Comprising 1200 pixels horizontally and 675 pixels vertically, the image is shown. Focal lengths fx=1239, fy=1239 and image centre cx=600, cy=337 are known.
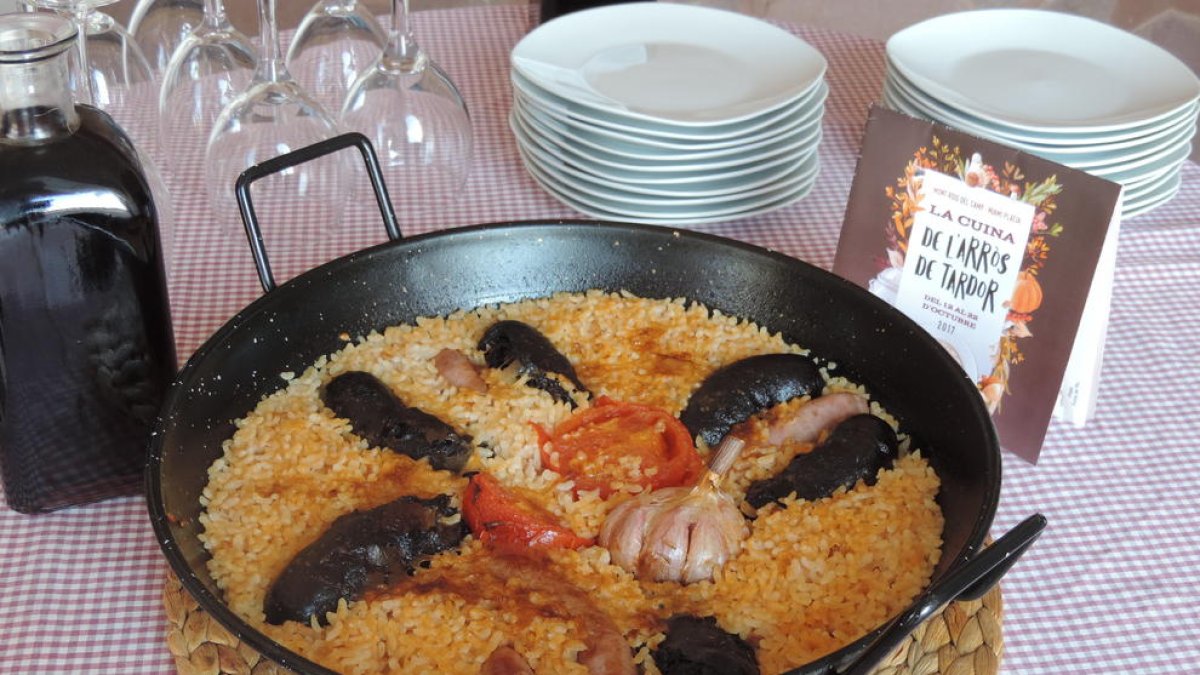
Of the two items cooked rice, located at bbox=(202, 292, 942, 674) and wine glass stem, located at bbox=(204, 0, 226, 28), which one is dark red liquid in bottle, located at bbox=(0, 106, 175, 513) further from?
wine glass stem, located at bbox=(204, 0, 226, 28)

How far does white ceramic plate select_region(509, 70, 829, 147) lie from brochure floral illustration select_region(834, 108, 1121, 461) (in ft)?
1.21

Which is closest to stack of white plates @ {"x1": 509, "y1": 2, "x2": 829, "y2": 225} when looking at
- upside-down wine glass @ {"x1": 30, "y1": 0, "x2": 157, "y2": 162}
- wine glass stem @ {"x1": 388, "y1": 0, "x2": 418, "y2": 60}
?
wine glass stem @ {"x1": 388, "y1": 0, "x2": 418, "y2": 60}

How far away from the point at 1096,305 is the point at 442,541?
40.3 inches

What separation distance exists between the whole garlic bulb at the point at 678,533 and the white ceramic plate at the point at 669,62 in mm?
929

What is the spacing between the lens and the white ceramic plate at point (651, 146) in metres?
2.36

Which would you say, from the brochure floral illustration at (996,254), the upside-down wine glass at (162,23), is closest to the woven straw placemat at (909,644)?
the brochure floral illustration at (996,254)

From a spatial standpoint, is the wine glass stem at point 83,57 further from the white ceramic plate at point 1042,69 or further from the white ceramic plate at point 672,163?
the white ceramic plate at point 1042,69

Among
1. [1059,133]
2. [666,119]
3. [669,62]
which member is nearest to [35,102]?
[666,119]

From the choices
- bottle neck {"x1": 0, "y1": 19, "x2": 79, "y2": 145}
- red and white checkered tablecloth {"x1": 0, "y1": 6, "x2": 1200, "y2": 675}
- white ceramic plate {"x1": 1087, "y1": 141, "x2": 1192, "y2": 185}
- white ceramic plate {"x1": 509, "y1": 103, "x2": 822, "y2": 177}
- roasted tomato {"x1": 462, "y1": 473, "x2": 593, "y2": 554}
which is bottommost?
red and white checkered tablecloth {"x1": 0, "y1": 6, "x2": 1200, "y2": 675}

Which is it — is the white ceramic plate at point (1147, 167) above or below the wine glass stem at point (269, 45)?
below

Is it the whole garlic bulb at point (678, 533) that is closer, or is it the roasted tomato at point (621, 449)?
the whole garlic bulb at point (678, 533)

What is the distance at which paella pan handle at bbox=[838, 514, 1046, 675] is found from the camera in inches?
47.4

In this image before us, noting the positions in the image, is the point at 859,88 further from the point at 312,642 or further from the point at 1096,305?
the point at 312,642

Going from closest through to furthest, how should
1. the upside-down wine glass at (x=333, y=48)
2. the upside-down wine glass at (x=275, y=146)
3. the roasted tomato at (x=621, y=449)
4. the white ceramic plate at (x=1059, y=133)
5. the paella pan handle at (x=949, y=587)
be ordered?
the paella pan handle at (x=949, y=587), the roasted tomato at (x=621, y=449), the upside-down wine glass at (x=275, y=146), the white ceramic plate at (x=1059, y=133), the upside-down wine glass at (x=333, y=48)
